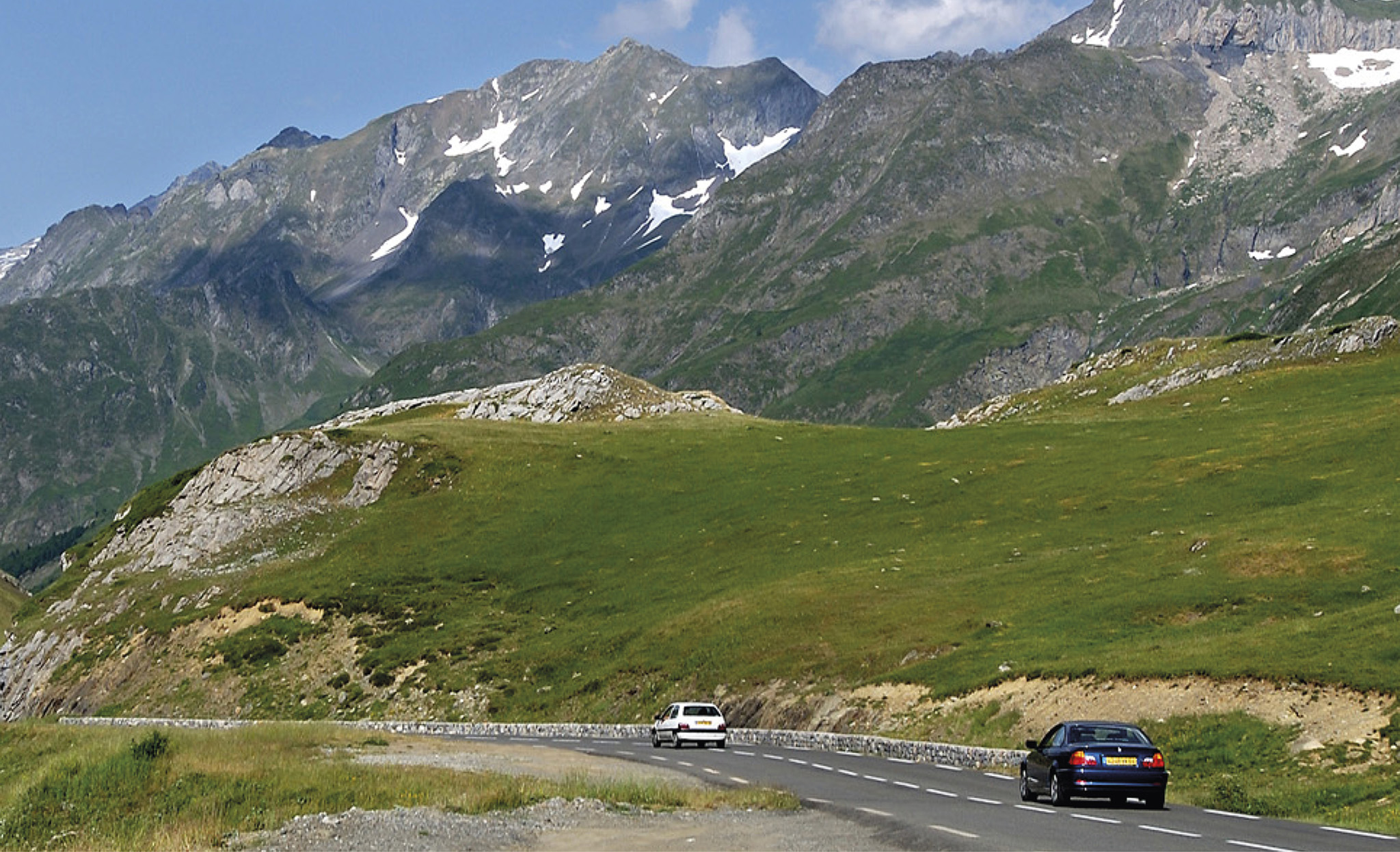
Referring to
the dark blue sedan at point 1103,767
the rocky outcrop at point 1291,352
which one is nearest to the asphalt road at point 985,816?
the dark blue sedan at point 1103,767

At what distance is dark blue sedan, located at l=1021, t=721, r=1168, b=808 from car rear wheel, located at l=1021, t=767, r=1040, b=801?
30.1 inches

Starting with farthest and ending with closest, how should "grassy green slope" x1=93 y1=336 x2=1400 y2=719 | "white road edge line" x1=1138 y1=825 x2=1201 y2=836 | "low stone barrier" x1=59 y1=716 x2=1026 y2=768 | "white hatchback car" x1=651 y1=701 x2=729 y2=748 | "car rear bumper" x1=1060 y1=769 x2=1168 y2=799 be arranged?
"grassy green slope" x1=93 y1=336 x2=1400 y2=719 → "white hatchback car" x1=651 y1=701 x2=729 y2=748 → "low stone barrier" x1=59 y1=716 x2=1026 y2=768 → "car rear bumper" x1=1060 y1=769 x2=1168 y2=799 → "white road edge line" x1=1138 y1=825 x2=1201 y2=836

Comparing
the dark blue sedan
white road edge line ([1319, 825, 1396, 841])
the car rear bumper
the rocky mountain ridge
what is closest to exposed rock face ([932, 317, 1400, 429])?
the rocky mountain ridge

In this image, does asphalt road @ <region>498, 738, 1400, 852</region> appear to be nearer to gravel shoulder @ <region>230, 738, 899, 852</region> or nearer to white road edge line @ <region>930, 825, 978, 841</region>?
white road edge line @ <region>930, 825, 978, 841</region>

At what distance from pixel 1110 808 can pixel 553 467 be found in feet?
391

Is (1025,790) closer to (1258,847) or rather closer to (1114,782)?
(1114,782)

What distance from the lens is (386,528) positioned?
5344 inches

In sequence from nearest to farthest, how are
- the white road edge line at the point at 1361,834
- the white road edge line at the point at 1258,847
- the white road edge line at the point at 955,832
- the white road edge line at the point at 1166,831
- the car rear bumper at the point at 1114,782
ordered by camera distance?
1. the white road edge line at the point at 1258,847
2. the white road edge line at the point at 955,832
3. the white road edge line at the point at 1361,834
4. the white road edge line at the point at 1166,831
5. the car rear bumper at the point at 1114,782

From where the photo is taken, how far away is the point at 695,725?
2463 inches

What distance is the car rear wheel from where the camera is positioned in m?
37.6

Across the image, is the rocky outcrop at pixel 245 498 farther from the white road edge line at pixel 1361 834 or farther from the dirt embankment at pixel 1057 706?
the white road edge line at pixel 1361 834

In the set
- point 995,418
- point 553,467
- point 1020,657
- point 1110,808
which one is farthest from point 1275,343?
point 1110,808

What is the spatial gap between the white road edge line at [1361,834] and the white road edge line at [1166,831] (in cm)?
367

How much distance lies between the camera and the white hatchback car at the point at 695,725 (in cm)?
6259
